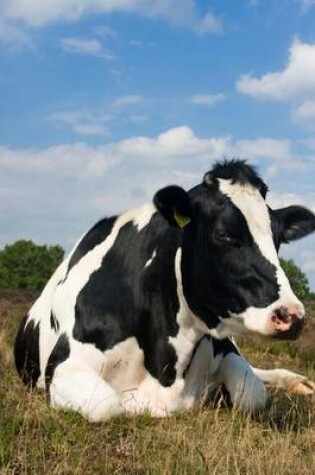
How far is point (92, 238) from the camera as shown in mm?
7266

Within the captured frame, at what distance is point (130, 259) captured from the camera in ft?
22.2

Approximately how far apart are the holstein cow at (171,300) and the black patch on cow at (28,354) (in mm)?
83

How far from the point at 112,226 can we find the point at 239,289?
1.92 meters

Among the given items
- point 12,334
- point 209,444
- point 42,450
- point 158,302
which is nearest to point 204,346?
point 158,302

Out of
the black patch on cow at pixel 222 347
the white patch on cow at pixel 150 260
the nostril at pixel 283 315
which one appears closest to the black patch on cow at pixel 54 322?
the white patch on cow at pixel 150 260

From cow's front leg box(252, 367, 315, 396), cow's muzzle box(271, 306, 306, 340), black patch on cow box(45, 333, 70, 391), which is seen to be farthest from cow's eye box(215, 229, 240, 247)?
cow's front leg box(252, 367, 315, 396)

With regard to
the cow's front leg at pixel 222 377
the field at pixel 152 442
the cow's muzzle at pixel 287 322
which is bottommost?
the field at pixel 152 442

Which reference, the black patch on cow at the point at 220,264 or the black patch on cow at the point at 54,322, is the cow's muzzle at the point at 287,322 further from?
the black patch on cow at the point at 54,322

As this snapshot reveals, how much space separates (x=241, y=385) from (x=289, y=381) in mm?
1707

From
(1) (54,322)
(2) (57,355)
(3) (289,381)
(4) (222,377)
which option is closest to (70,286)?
(1) (54,322)

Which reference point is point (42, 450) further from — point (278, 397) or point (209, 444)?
point (278, 397)

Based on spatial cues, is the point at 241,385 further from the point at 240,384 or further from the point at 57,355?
the point at 57,355

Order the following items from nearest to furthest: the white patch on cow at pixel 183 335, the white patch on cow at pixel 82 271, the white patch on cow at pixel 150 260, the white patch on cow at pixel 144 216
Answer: the white patch on cow at pixel 183 335
the white patch on cow at pixel 150 260
the white patch on cow at pixel 82 271
the white patch on cow at pixel 144 216

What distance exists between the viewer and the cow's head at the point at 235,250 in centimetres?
535
